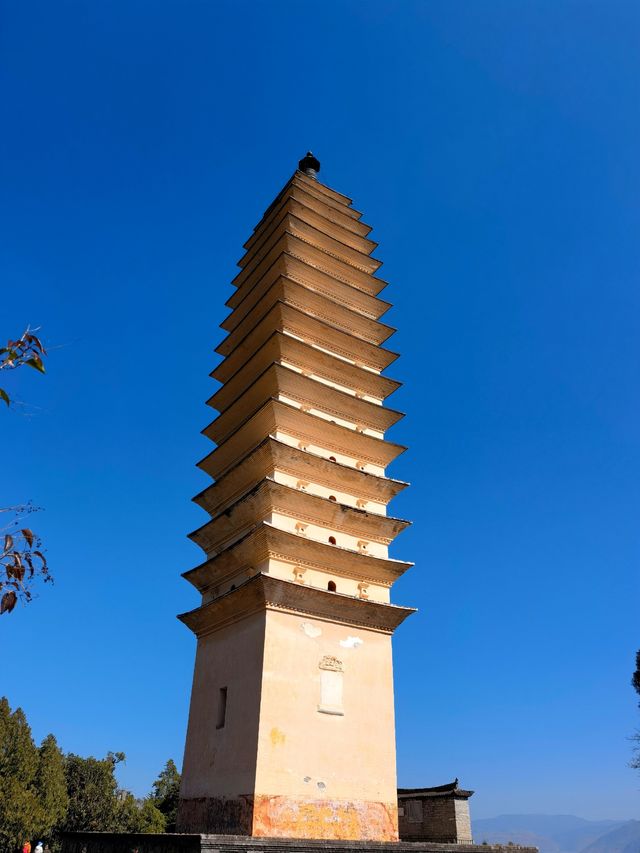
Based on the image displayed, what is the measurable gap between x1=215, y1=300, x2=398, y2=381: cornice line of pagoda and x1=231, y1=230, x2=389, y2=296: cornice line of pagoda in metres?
2.51

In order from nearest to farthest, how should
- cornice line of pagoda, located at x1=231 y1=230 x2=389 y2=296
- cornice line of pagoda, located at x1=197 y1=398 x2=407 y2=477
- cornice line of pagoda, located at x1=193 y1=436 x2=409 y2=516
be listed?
cornice line of pagoda, located at x1=193 y1=436 x2=409 y2=516, cornice line of pagoda, located at x1=197 y1=398 x2=407 y2=477, cornice line of pagoda, located at x1=231 y1=230 x2=389 y2=296

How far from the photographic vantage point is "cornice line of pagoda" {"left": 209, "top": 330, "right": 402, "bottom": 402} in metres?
18.1

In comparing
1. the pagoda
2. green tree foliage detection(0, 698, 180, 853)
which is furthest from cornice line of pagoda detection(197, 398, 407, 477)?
green tree foliage detection(0, 698, 180, 853)

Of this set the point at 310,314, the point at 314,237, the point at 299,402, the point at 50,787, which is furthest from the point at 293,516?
the point at 50,787

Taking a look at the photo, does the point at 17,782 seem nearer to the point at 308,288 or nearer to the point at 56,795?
the point at 56,795

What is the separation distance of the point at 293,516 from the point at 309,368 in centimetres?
484

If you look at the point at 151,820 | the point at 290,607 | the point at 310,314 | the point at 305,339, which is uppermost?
the point at 310,314

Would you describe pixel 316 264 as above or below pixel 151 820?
above

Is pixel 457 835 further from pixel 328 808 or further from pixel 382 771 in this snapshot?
pixel 328 808

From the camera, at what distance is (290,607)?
14172mm

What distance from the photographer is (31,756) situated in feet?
116

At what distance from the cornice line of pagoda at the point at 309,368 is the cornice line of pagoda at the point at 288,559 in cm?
540

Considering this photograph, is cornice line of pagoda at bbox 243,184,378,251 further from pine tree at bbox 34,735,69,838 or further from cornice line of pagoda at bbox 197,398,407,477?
pine tree at bbox 34,735,69,838

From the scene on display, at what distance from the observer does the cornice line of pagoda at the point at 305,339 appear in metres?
18.9
